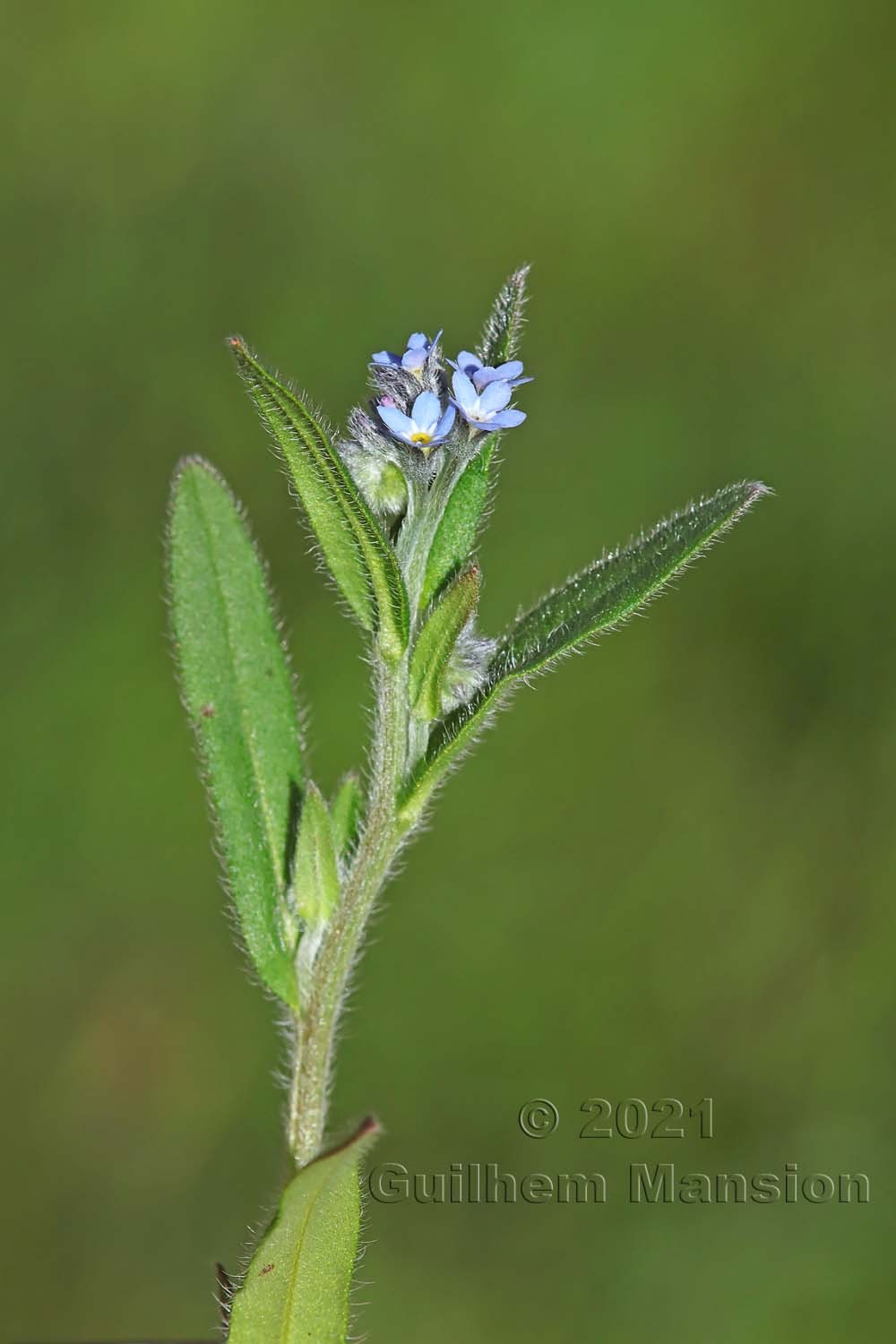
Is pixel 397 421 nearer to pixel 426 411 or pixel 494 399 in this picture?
pixel 426 411

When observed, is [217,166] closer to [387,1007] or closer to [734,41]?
[734,41]

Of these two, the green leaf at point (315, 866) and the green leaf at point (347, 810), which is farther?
the green leaf at point (347, 810)

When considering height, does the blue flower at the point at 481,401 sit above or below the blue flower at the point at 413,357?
below

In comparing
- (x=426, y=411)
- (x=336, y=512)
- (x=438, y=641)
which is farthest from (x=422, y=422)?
(x=438, y=641)

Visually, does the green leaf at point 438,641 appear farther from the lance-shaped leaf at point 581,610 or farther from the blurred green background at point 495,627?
the blurred green background at point 495,627

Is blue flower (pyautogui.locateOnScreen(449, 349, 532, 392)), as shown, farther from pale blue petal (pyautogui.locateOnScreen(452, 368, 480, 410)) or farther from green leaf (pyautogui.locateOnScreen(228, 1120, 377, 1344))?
green leaf (pyautogui.locateOnScreen(228, 1120, 377, 1344))

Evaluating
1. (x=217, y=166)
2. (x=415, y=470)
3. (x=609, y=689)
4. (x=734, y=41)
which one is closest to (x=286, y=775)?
(x=415, y=470)

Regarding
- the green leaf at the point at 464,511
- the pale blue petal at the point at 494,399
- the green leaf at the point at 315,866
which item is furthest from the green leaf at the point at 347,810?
the pale blue petal at the point at 494,399
